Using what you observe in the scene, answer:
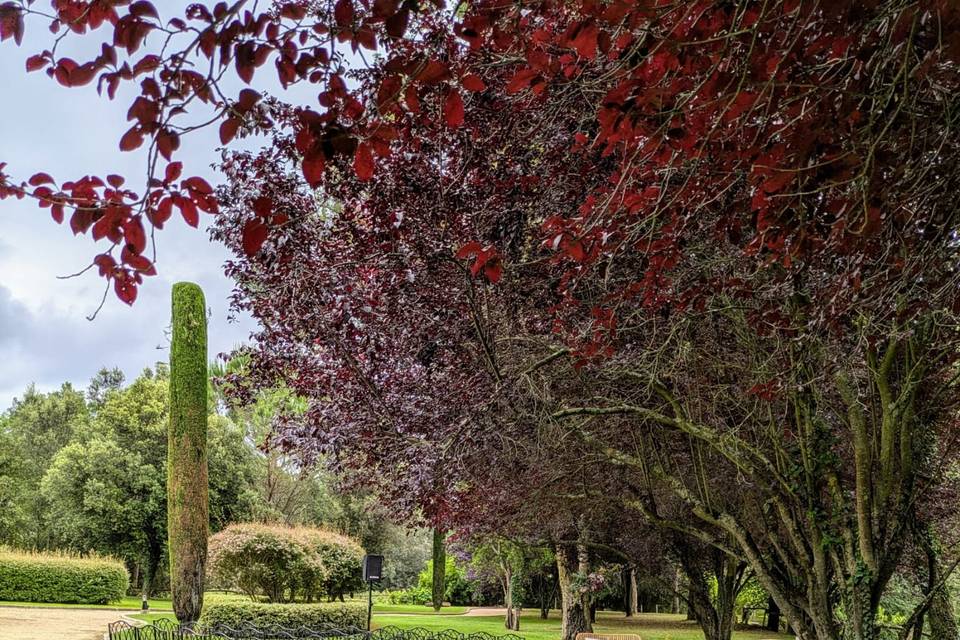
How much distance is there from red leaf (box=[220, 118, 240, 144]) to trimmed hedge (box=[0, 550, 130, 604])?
23.5m

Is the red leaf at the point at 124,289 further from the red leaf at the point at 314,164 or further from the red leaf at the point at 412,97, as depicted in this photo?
the red leaf at the point at 412,97

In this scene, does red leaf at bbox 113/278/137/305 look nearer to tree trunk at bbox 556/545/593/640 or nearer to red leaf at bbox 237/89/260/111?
red leaf at bbox 237/89/260/111

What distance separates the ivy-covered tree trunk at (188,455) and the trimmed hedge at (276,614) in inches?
20.3

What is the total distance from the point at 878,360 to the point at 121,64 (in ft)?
16.3

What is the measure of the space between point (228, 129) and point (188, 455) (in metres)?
13.7

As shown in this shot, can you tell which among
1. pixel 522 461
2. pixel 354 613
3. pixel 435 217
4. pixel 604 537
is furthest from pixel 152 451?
pixel 435 217

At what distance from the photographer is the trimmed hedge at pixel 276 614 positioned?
504 inches

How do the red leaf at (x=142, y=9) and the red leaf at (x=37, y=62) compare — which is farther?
the red leaf at (x=37, y=62)

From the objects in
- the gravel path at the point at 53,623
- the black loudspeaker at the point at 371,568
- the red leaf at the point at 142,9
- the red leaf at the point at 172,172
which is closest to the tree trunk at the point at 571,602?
the black loudspeaker at the point at 371,568

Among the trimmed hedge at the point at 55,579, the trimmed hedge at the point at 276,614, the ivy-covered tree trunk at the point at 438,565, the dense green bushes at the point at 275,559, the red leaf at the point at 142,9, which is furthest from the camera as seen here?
the ivy-covered tree trunk at the point at 438,565

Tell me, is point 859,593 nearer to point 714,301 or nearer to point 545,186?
point 714,301

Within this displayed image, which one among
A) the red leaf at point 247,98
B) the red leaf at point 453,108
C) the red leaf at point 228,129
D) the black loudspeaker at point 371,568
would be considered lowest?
the black loudspeaker at point 371,568

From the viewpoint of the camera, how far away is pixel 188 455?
45.9 feet

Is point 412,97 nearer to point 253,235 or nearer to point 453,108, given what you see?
point 453,108
